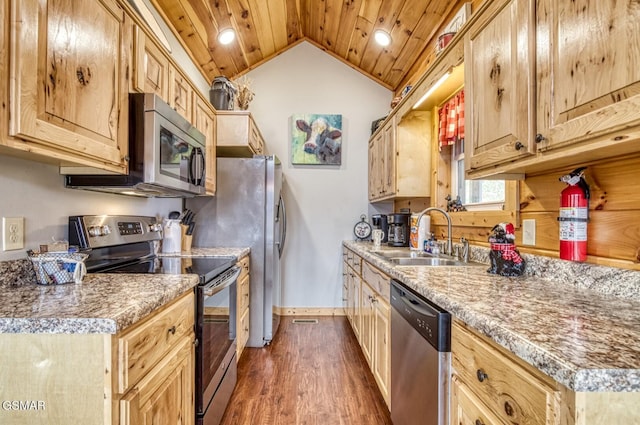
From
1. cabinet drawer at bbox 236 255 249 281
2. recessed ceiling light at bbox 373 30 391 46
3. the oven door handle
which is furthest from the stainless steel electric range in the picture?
recessed ceiling light at bbox 373 30 391 46

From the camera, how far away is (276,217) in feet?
9.86

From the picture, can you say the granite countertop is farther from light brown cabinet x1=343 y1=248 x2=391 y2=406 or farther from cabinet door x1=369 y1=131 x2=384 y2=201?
cabinet door x1=369 y1=131 x2=384 y2=201

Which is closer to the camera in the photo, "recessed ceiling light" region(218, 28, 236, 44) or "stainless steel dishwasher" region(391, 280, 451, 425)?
"stainless steel dishwasher" region(391, 280, 451, 425)

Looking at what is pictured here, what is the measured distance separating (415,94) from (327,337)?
7.59 feet

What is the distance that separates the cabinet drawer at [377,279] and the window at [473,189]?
83cm

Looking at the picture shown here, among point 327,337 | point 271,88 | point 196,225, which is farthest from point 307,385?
point 271,88

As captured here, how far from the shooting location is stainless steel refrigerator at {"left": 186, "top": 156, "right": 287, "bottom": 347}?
282 centimetres

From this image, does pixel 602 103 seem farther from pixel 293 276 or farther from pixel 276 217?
pixel 293 276

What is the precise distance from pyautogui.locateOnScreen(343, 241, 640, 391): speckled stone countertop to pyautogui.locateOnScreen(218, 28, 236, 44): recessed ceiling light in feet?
8.85

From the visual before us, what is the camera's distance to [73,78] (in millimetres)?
1088

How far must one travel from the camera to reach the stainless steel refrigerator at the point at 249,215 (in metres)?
2.82

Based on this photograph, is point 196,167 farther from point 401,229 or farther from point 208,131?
point 401,229

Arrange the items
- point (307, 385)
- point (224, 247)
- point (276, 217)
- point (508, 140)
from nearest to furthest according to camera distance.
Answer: point (508, 140)
point (307, 385)
point (224, 247)
point (276, 217)

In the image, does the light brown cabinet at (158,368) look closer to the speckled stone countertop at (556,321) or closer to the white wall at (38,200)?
the white wall at (38,200)
